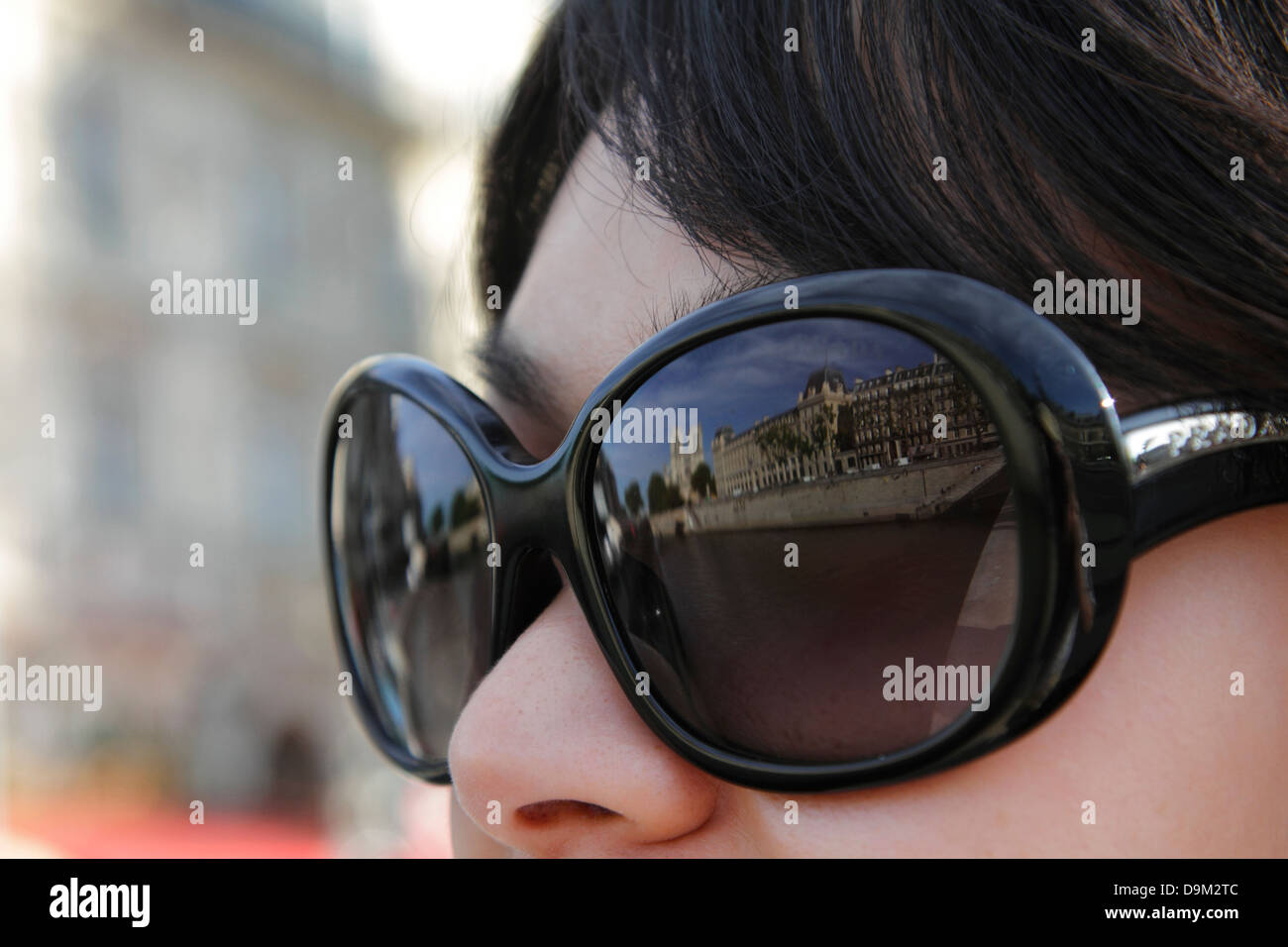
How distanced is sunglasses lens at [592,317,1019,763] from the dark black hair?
9cm

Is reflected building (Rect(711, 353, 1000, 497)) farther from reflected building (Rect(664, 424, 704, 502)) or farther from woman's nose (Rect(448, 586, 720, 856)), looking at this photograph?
woman's nose (Rect(448, 586, 720, 856))

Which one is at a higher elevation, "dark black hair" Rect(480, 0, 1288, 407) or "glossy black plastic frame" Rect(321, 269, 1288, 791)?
"dark black hair" Rect(480, 0, 1288, 407)

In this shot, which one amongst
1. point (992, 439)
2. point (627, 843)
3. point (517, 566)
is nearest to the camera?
point (992, 439)

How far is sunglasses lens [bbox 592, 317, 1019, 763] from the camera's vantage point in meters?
0.55

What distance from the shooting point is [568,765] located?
2.17ft

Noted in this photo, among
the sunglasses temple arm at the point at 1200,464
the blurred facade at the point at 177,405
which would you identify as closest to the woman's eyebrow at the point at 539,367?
the sunglasses temple arm at the point at 1200,464

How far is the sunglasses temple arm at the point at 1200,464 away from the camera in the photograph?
524 mm

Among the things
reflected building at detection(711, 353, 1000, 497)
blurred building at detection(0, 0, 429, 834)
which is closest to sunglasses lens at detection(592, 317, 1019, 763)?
reflected building at detection(711, 353, 1000, 497)

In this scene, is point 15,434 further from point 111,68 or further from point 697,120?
point 697,120

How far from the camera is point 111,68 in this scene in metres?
9.07

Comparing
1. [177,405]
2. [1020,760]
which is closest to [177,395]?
[177,405]

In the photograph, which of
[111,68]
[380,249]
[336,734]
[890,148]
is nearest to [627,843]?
[890,148]

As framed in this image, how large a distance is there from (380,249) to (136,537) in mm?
5260

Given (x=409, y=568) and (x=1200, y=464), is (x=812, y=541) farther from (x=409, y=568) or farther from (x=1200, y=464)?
(x=409, y=568)
